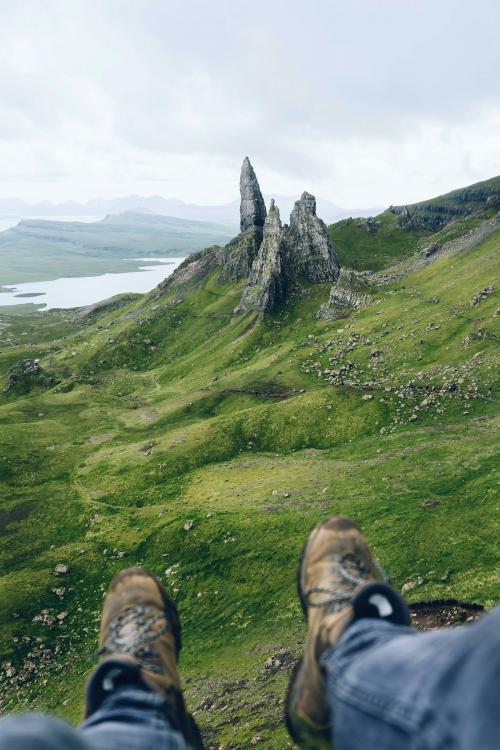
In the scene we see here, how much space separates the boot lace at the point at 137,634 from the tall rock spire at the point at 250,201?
477 ft

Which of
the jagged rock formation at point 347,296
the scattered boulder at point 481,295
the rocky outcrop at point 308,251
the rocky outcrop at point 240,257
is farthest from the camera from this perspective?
the rocky outcrop at point 240,257

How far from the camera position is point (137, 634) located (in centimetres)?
708

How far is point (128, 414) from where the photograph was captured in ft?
230

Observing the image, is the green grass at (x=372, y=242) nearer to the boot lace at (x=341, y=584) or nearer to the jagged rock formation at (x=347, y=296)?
the jagged rock formation at (x=347, y=296)

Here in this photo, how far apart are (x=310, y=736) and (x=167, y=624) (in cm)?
321

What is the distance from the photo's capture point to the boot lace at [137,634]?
21.5ft

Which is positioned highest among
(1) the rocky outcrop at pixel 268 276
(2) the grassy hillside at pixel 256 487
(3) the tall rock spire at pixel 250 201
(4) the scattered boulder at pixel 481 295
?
(3) the tall rock spire at pixel 250 201

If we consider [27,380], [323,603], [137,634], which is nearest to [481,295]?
[323,603]

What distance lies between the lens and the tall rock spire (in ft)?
472

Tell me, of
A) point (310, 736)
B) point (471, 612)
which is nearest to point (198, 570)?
point (471, 612)

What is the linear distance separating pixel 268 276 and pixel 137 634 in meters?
90.7

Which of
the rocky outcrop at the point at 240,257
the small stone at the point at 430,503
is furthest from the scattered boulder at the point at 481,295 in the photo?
the rocky outcrop at the point at 240,257

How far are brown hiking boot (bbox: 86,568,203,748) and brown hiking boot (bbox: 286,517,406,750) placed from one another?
153cm

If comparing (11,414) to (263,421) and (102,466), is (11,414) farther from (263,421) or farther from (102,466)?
(263,421)
